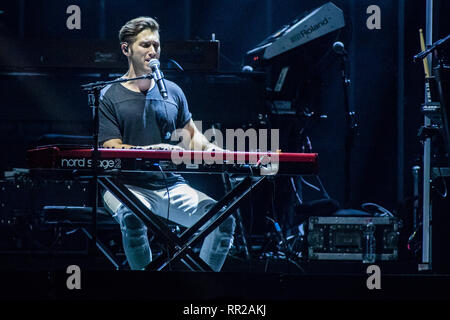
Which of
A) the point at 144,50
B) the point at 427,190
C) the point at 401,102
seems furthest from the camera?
the point at 401,102

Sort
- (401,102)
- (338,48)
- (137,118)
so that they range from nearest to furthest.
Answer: (137,118) → (338,48) → (401,102)

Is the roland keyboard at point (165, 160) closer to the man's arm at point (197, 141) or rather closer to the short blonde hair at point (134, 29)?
the man's arm at point (197, 141)

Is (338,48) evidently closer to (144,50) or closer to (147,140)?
(144,50)

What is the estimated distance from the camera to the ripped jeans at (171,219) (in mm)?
3273

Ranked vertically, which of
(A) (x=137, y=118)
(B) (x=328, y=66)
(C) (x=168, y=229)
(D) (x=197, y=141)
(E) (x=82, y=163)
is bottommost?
(C) (x=168, y=229)

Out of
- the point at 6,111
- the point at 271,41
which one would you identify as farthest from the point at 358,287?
the point at 6,111

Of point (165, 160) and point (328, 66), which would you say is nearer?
point (165, 160)

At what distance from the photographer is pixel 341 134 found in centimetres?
624

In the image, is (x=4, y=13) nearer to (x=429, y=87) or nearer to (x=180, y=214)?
(x=180, y=214)

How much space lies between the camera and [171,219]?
11.7 ft

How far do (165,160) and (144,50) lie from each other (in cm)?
103

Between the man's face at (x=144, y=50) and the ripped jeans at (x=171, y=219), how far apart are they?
31.2 inches

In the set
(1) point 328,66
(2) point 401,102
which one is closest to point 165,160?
(1) point 328,66
